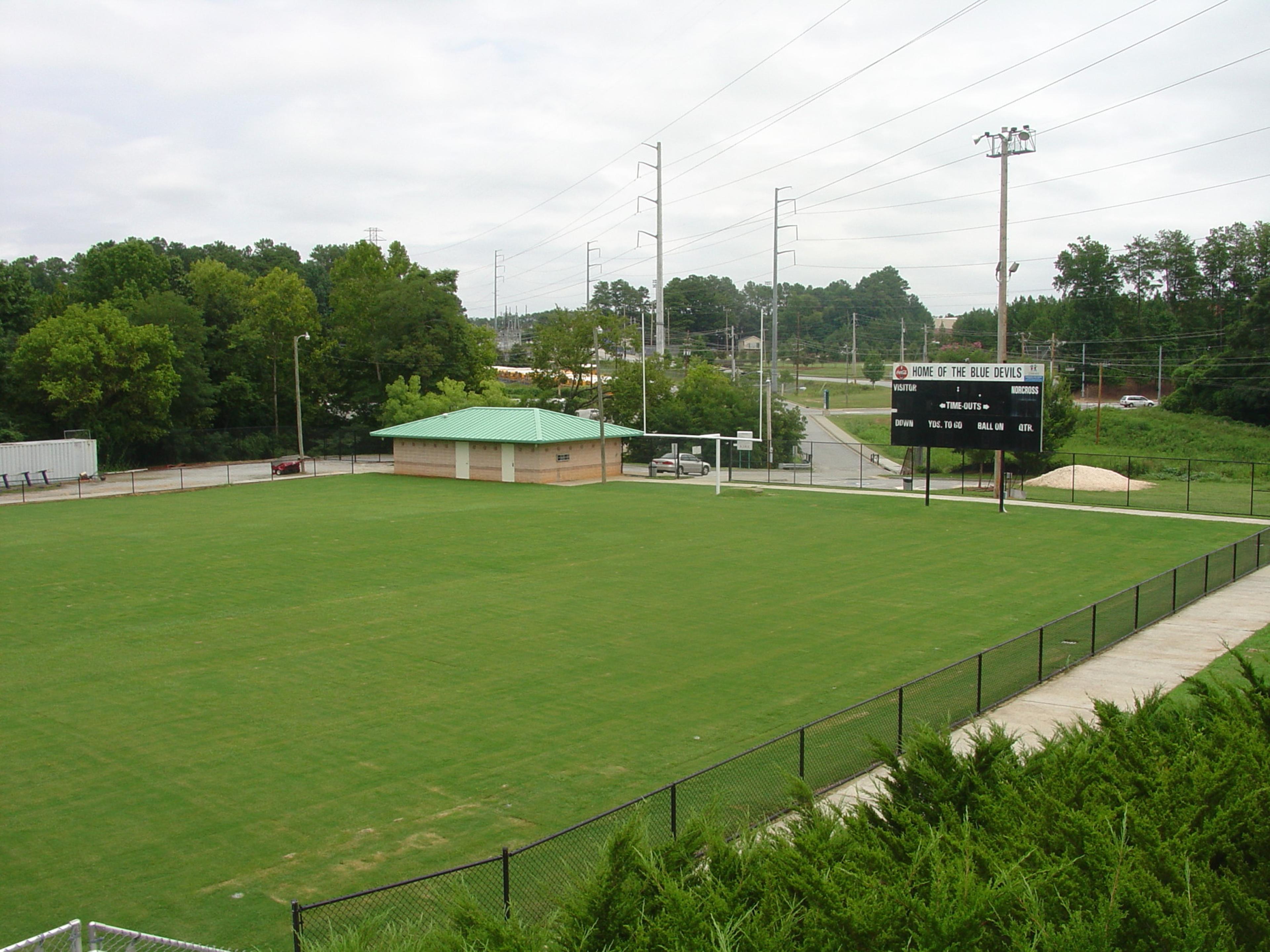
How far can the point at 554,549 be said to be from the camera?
3509 cm

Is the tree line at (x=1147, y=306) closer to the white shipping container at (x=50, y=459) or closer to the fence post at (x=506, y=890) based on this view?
the white shipping container at (x=50, y=459)

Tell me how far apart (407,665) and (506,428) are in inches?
1550

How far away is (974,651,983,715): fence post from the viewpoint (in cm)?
1650

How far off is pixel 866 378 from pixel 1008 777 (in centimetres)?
14688

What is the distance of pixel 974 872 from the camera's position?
29.1 feet

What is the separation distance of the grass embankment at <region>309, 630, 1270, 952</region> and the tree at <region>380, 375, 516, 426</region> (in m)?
65.7

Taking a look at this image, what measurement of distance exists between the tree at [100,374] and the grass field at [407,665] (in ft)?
82.6

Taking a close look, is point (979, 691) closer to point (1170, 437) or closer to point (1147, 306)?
point (1170, 437)

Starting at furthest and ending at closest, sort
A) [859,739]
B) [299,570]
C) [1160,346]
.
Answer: [1160,346] → [299,570] → [859,739]

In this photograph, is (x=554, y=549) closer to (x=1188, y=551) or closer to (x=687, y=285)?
(x=1188, y=551)

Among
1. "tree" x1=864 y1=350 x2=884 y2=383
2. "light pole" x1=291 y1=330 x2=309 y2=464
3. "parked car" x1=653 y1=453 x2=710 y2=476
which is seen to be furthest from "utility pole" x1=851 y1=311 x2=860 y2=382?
"light pole" x1=291 y1=330 x2=309 y2=464

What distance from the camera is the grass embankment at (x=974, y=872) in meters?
7.93

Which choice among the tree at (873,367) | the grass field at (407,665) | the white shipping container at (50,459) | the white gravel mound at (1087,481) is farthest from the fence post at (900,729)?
the tree at (873,367)

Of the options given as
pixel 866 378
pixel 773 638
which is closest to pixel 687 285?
pixel 866 378
